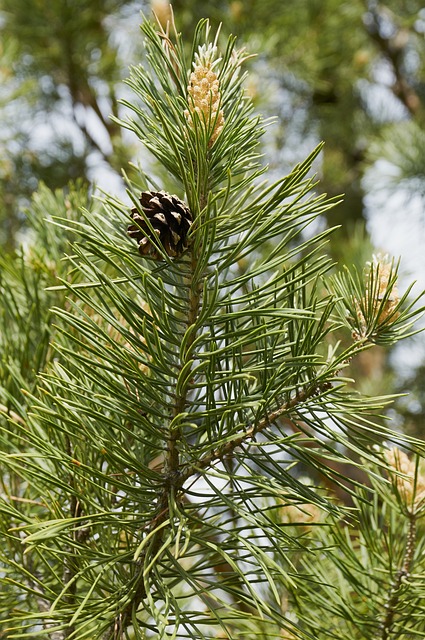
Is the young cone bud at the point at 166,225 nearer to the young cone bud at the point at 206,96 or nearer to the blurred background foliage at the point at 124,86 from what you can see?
the young cone bud at the point at 206,96

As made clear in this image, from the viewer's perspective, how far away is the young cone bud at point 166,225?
1.05 ft

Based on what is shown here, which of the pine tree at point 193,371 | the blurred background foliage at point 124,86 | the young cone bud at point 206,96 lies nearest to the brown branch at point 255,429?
the pine tree at point 193,371

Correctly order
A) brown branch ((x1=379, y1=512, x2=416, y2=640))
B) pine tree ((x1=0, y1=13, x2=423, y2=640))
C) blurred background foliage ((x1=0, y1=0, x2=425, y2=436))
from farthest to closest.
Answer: blurred background foliage ((x1=0, y1=0, x2=425, y2=436)) < brown branch ((x1=379, y1=512, x2=416, y2=640)) < pine tree ((x1=0, y1=13, x2=423, y2=640))

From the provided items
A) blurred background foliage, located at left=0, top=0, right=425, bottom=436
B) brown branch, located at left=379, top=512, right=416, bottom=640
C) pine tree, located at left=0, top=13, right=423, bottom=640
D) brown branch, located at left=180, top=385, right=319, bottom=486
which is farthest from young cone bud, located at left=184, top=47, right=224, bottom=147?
blurred background foliage, located at left=0, top=0, right=425, bottom=436

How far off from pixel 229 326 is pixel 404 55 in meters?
2.00

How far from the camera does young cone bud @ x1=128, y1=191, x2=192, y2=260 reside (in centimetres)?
32

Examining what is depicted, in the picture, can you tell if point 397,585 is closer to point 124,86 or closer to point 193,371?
point 193,371

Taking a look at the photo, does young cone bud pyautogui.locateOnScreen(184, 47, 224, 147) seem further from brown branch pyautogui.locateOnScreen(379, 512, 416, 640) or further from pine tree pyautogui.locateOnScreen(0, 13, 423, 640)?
brown branch pyautogui.locateOnScreen(379, 512, 416, 640)

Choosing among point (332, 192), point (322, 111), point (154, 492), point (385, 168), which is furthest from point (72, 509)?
point (322, 111)

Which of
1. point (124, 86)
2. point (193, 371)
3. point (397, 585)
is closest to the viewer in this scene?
→ point (193, 371)

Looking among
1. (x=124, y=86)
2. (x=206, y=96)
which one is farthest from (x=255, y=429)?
(x=124, y=86)

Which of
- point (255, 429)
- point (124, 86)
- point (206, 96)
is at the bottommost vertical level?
point (255, 429)

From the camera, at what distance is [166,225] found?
1.05 feet

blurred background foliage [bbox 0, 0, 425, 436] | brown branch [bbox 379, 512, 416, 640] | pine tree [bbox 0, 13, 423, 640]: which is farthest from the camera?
blurred background foliage [bbox 0, 0, 425, 436]
